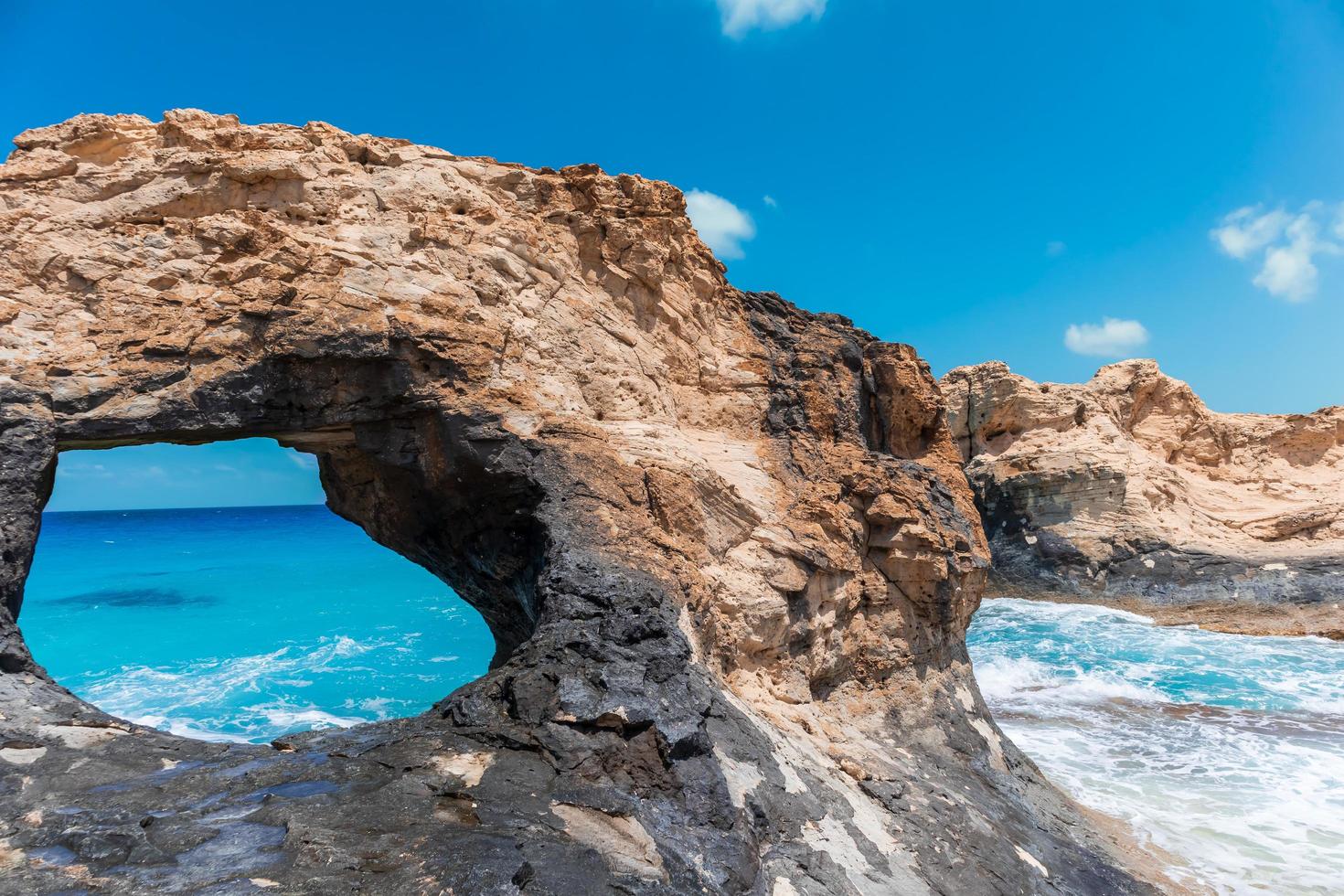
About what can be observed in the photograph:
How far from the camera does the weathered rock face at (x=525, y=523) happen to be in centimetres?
374

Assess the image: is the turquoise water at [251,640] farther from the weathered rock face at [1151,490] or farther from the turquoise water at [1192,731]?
the weathered rock face at [1151,490]

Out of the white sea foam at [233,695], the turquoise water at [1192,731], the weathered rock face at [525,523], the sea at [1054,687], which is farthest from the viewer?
the white sea foam at [233,695]

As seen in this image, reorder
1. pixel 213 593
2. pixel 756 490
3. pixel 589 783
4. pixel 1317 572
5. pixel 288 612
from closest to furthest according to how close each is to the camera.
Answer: pixel 589 783 → pixel 756 490 → pixel 1317 572 → pixel 288 612 → pixel 213 593

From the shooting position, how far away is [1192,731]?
39.1 feet

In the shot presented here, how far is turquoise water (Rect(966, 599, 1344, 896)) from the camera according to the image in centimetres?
788

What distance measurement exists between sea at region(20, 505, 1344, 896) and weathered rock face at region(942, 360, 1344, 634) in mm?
1696

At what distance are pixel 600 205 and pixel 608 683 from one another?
493cm

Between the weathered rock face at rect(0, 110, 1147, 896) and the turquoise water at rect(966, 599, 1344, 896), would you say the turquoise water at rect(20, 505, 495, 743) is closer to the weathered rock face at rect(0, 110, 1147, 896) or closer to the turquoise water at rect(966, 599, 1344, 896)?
the weathered rock face at rect(0, 110, 1147, 896)

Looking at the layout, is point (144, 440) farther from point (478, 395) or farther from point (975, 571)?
point (975, 571)

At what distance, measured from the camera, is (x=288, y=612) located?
25.1m

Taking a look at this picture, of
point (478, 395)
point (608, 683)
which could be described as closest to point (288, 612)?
point (478, 395)

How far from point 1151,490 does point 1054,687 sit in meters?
10.7

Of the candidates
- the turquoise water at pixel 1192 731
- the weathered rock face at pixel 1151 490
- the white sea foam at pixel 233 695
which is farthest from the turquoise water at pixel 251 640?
the weathered rock face at pixel 1151 490

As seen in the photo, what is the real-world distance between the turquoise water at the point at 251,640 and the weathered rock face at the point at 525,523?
24.3 feet
